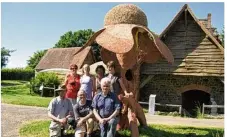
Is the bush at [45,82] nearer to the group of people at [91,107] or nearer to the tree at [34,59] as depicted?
the group of people at [91,107]

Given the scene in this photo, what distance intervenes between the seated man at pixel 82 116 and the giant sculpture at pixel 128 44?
3.44 feet

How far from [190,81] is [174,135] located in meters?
8.77

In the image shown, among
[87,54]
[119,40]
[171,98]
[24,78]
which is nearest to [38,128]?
[119,40]

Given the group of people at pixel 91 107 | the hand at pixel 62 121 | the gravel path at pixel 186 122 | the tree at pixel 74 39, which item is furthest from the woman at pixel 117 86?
the tree at pixel 74 39

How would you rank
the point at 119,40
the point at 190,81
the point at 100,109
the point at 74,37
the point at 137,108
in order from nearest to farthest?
1. the point at 100,109
2. the point at 119,40
3. the point at 137,108
4. the point at 190,81
5. the point at 74,37

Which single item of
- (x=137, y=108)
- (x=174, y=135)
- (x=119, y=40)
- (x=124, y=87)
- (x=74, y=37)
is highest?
(x=74, y=37)

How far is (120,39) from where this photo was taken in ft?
25.8

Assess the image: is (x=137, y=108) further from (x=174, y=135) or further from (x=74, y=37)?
(x=74, y=37)

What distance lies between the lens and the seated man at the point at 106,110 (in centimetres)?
666

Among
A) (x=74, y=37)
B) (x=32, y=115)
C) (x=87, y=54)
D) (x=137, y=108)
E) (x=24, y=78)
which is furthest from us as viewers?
(x=74, y=37)

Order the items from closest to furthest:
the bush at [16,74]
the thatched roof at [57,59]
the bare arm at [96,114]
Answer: the bare arm at [96,114]
the thatched roof at [57,59]
the bush at [16,74]

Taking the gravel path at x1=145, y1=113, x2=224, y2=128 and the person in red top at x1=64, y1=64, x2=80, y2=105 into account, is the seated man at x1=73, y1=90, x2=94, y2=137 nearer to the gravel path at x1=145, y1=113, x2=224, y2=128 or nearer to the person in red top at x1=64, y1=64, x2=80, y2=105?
the person in red top at x1=64, y1=64, x2=80, y2=105

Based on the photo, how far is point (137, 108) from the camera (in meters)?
8.53

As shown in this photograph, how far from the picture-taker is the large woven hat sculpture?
7871 mm
